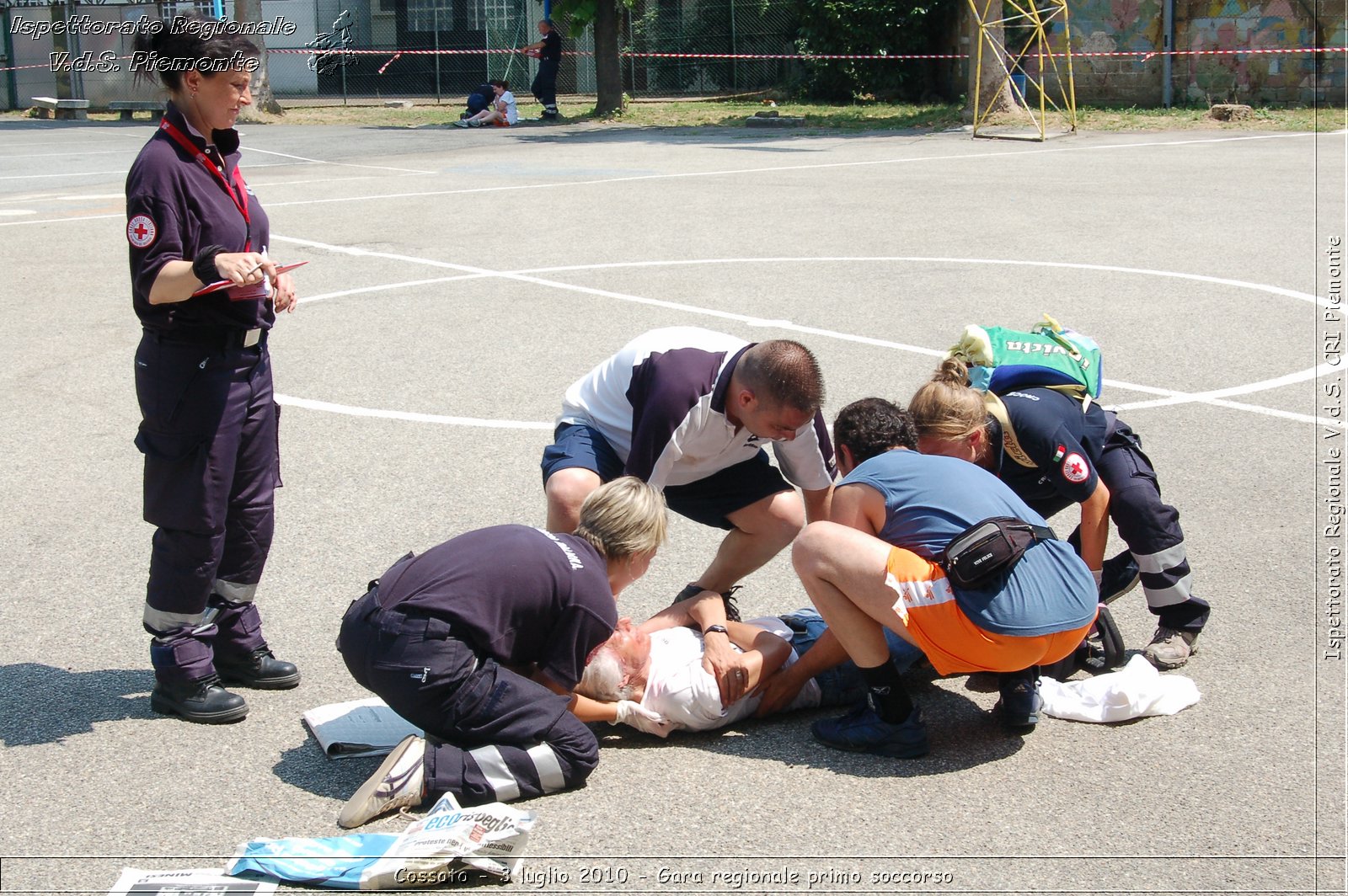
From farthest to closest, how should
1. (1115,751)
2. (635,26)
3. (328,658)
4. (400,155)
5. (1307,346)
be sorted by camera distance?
(635,26) < (400,155) < (1307,346) < (328,658) < (1115,751)

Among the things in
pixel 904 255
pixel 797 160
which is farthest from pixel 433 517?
pixel 797 160

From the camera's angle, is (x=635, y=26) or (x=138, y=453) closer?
(x=138, y=453)

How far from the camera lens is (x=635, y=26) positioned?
111 feet

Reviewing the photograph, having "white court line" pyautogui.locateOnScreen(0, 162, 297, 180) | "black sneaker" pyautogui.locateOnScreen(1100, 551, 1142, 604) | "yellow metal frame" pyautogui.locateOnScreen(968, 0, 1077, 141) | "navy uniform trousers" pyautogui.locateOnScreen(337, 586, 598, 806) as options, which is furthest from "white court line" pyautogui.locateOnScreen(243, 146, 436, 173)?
"navy uniform trousers" pyautogui.locateOnScreen(337, 586, 598, 806)

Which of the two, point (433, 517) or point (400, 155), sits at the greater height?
point (400, 155)

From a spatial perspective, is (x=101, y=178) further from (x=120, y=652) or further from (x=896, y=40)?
(x=896, y=40)

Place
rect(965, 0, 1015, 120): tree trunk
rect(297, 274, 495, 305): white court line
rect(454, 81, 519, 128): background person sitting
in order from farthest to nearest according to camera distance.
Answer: rect(454, 81, 519, 128): background person sitting < rect(965, 0, 1015, 120): tree trunk < rect(297, 274, 495, 305): white court line

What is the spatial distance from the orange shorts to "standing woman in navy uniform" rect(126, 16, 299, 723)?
6.78 feet

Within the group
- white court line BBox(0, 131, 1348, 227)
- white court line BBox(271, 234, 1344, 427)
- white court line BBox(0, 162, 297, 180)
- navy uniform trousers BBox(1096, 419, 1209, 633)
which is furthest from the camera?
white court line BBox(0, 162, 297, 180)

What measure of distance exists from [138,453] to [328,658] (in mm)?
2755

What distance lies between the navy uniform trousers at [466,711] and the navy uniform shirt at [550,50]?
26.2 meters

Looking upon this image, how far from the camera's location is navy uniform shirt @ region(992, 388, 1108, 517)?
443cm

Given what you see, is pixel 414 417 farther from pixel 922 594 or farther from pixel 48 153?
pixel 48 153

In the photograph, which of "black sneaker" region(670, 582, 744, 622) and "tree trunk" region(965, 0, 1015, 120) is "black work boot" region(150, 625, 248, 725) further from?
"tree trunk" region(965, 0, 1015, 120)
